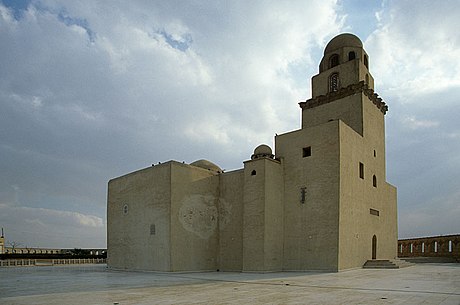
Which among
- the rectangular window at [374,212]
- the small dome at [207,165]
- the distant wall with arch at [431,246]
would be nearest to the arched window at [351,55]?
the rectangular window at [374,212]

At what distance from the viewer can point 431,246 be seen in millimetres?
28672

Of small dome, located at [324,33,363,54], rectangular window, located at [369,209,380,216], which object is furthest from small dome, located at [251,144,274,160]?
small dome, located at [324,33,363,54]

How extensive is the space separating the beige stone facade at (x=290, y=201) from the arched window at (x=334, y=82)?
0.06 m

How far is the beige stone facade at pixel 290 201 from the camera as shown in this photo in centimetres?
1973

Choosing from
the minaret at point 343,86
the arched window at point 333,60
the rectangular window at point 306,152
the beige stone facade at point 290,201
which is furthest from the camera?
the arched window at point 333,60

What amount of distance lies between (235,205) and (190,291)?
11316 mm

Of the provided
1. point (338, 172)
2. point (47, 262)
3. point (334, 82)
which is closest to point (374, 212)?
point (338, 172)

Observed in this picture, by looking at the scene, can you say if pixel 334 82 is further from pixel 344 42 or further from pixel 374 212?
pixel 374 212

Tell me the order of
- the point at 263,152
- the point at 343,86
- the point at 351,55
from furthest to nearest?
the point at 351,55
the point at 343,86
the point at 263,152

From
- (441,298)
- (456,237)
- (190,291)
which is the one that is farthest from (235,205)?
(456,237)

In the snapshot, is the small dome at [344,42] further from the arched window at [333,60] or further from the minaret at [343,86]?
the arched window at [333,60]

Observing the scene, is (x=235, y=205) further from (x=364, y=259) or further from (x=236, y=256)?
(x=364, y=259)

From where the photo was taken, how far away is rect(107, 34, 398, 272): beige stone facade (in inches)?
777

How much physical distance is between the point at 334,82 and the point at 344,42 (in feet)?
8.96
